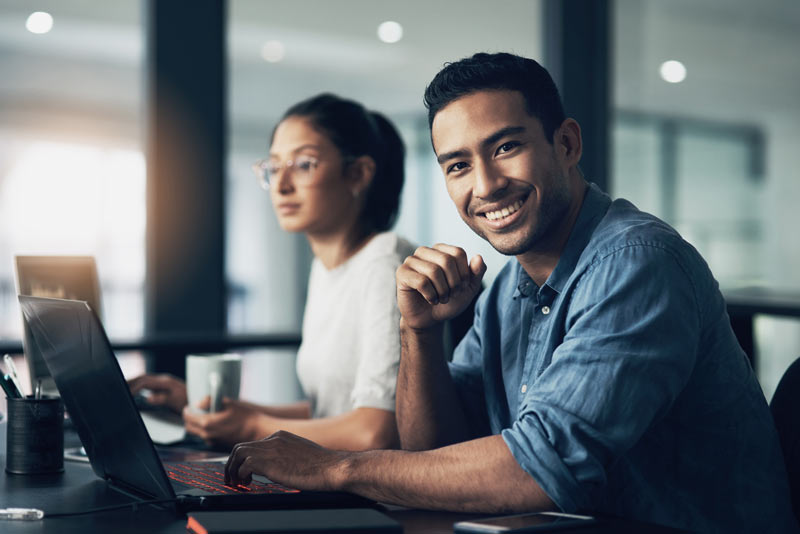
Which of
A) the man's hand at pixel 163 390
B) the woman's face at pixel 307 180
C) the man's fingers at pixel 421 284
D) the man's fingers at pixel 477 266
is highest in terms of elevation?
the woman's face at pixel 307 180

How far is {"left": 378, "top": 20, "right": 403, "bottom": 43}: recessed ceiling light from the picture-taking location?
3.74 metres

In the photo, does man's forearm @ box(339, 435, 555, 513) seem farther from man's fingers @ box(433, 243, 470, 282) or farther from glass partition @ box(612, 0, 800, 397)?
glass partition @ box(612, 0, 800, 397)

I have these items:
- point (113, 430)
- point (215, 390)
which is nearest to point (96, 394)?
point (113, 430)

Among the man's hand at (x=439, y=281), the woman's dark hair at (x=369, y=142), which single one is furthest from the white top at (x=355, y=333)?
the man's hand at (x=439, y=281)

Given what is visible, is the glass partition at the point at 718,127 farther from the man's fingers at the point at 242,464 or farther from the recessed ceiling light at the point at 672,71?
the man's fingers at the point at 242,464

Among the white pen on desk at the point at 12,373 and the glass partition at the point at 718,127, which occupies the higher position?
the glass partition at the point at 718,127

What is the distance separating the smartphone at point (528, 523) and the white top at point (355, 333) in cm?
75

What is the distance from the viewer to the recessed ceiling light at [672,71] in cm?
412

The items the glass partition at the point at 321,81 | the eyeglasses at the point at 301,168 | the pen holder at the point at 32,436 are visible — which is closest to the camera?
the pen holder at the point at 32,436

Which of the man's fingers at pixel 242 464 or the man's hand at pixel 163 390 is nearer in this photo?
the man's fingers at pixel 242 464

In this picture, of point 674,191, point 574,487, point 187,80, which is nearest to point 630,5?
point 674,191

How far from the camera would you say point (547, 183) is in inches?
53.1

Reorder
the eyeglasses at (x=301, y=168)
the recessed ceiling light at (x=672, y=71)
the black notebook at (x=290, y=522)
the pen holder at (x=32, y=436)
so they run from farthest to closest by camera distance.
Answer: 1. the recessed ceiling light at (x=672, y=71)
2. the eyeglasses at (x=301, y=168)
3. the pen holder at (x=32, y=436)
4. the black notebook at (x=290, y=522)

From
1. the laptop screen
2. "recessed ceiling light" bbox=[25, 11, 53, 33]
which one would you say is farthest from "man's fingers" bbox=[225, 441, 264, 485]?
"recessed ceiling light" bbox=[25, 11, 53, 33]
